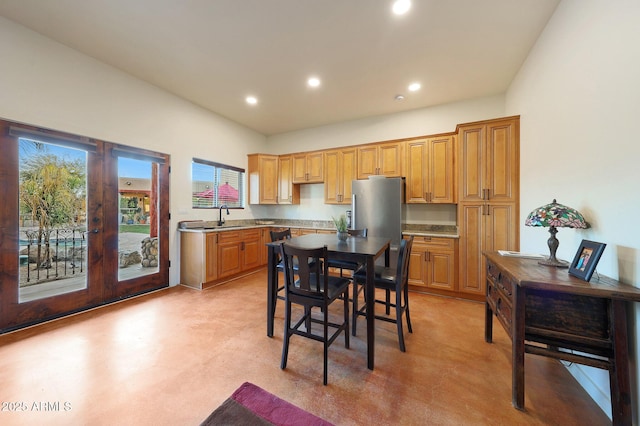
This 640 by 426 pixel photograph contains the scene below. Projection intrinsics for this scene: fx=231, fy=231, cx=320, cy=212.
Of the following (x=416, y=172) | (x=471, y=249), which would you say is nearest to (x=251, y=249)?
(x=416, y=172)

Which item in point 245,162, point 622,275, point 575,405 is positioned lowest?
point 575,405

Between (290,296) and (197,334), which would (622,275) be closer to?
(290,296)

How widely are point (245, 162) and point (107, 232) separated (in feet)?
9.31

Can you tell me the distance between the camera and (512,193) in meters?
3.00

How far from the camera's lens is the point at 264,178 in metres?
5.18

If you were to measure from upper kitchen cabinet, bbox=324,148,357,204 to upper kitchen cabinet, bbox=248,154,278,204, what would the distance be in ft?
4.16

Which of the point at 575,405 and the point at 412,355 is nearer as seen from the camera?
the point at 575,405

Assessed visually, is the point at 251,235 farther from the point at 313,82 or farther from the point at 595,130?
the point at 595,130

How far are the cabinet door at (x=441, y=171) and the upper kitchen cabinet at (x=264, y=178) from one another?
315 centimetres

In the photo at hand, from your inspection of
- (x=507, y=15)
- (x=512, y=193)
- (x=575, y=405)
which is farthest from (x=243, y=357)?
(x=507, y=15)

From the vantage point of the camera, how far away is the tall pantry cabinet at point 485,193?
9.84 ft

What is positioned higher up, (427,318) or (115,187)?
(115,187)

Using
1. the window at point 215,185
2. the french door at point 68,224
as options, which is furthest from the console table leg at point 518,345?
the window at point 215,185

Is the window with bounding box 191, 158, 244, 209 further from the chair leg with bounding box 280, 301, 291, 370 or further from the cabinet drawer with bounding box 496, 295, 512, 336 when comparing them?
the cabinet drawer with bounding box 496, 295, 512, 336
